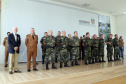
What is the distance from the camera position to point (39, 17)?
6137 mm

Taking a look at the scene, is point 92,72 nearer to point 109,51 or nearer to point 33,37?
point 33,37

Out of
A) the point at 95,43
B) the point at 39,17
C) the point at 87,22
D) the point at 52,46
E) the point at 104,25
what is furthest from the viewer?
the point at 104,25

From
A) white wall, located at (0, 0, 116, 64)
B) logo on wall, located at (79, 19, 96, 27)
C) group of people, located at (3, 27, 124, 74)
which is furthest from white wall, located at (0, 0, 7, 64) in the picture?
logo on wall, located at (79, 19, 96, 27)

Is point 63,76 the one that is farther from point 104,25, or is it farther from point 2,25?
point 104,25

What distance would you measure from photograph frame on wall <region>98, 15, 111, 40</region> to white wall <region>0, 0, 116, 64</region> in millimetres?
1891

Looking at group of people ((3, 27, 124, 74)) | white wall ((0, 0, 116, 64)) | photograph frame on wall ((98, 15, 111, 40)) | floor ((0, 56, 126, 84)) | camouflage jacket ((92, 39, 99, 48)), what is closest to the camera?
floor ((0, 56, 126, 84))

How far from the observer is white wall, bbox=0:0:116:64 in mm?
5375

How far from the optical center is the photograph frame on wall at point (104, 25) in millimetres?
9102

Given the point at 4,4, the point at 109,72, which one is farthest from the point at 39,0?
the point at 109,72

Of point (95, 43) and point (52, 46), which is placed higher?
point (95, 43)

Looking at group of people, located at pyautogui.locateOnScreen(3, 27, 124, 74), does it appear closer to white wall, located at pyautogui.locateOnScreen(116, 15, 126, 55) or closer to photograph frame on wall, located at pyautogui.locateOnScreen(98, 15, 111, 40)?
photograph frame on wall, located at pyautogui.locateOnScreen(98, 15, 111, 40)

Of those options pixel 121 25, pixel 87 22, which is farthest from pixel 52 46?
A: pixel 121 25

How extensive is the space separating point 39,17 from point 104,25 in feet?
19.3

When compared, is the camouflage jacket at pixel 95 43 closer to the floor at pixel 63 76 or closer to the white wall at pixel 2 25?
the floor at pixel 63 76
